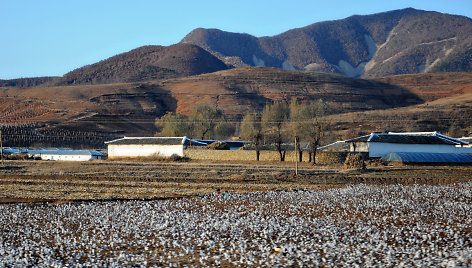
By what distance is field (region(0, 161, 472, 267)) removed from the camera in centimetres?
1216

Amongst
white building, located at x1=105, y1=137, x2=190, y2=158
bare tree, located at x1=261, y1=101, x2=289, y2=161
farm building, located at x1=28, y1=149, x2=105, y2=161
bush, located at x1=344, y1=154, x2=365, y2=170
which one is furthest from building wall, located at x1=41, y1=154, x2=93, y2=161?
bush, located at x1=344, y1=154, x2=365, y2=170

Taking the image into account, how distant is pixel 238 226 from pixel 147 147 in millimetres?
49990

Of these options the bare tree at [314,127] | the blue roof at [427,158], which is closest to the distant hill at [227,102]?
the bare tree at [314,127]

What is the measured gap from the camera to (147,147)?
64.5m

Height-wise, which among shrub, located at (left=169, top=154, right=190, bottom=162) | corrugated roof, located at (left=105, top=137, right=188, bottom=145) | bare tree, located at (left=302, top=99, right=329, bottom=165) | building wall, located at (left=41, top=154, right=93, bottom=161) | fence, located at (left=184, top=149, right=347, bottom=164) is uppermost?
bare tree, located at (left=302, top=99, right=329, bottom=165)

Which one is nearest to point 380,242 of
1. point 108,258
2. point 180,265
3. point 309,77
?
point 180,265

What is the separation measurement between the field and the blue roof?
2156 cm

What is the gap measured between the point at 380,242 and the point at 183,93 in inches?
5634

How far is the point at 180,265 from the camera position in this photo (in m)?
11.7

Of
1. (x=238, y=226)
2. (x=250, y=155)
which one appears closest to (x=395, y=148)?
(x=250, y=155)

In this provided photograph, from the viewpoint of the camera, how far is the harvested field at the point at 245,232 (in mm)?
12016

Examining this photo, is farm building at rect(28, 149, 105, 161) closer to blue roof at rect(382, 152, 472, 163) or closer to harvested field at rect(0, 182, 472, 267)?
blue roof at rect(382, 152, 472, 163)

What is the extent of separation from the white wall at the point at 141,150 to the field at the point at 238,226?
117 ft

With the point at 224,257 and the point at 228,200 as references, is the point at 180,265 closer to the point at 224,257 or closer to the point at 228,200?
the point at 224,257
